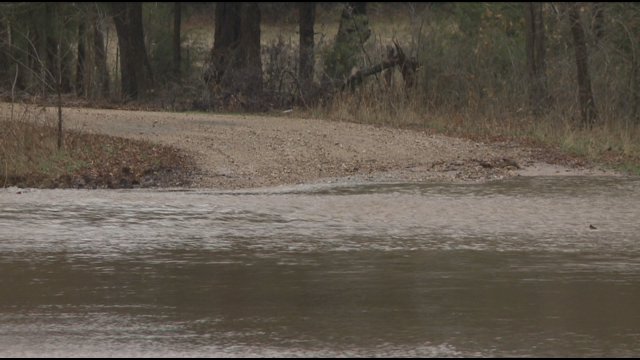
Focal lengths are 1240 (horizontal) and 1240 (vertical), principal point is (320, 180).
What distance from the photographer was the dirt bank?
739 inches

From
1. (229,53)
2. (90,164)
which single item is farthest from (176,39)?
(90,164)

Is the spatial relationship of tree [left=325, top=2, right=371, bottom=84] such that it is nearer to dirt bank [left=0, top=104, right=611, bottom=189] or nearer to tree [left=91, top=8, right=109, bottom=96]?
dirt bank [left=0, top=104, right=611, bottom=189]

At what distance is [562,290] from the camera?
9984mm

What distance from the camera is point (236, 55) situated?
109ft

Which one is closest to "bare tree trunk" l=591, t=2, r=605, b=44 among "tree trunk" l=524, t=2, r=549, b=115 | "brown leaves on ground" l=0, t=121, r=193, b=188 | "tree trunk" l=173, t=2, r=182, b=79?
"tree trunk" l=524, t=2, r=549, b=115

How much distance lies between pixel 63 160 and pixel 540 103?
38.5ft

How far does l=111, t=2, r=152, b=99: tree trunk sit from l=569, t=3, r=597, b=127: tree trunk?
13306mm

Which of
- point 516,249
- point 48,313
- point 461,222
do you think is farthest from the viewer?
point 461,222

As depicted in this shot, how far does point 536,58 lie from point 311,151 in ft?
29.6

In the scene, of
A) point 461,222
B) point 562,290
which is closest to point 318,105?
point 461,222

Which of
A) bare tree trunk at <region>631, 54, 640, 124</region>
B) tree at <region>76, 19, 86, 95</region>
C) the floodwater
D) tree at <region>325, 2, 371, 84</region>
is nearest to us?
the floodwater

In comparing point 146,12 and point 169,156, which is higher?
point 146,12

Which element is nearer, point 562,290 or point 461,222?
point 562,290

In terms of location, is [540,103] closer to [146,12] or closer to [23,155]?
[23,155]
